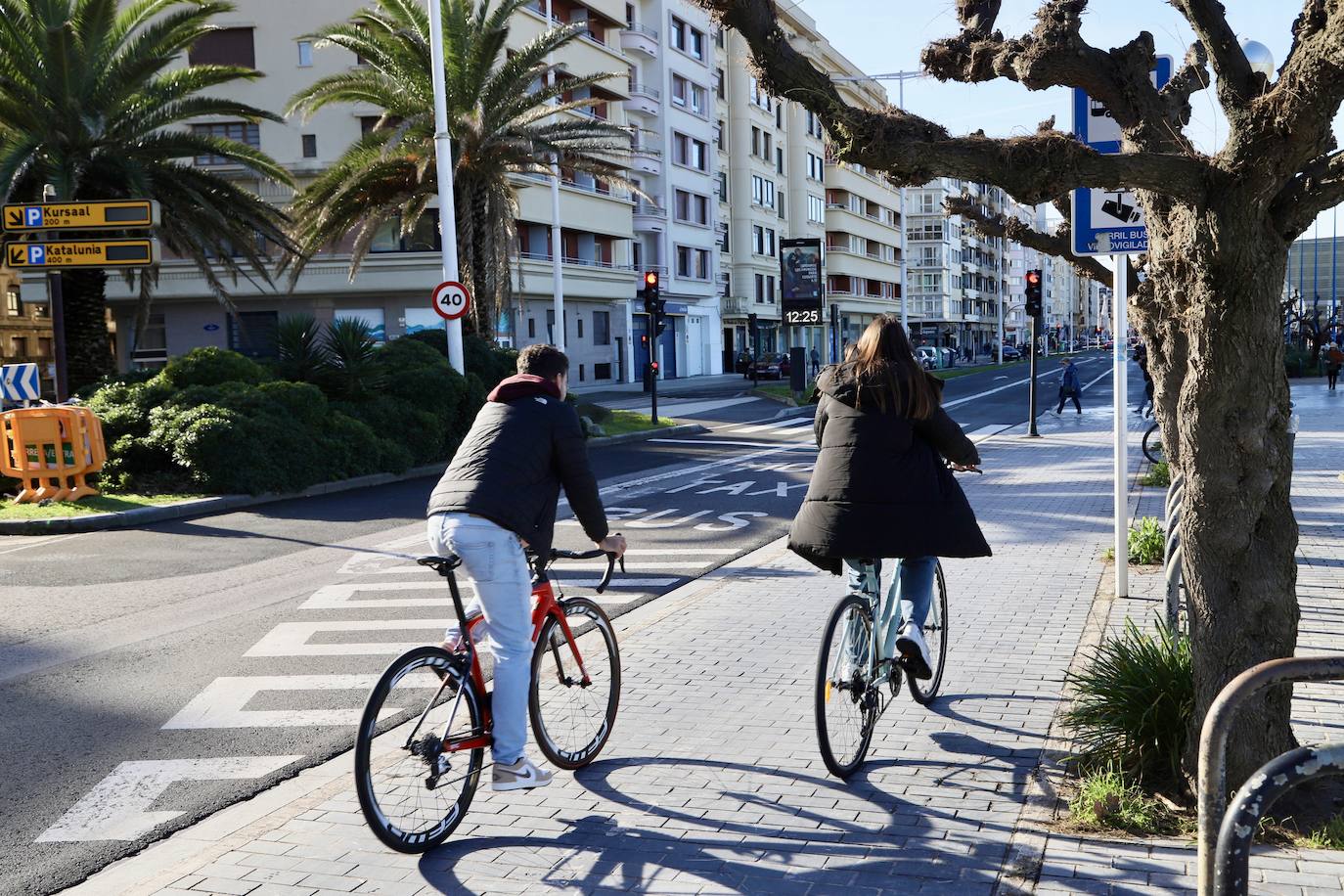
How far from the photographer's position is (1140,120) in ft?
16.7

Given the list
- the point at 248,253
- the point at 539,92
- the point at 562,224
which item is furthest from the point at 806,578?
the point at 562,224

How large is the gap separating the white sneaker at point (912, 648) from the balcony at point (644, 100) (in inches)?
2054

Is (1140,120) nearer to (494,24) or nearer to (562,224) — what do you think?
(494,24)

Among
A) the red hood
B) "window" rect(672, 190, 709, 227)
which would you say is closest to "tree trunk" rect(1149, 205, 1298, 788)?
the red hood

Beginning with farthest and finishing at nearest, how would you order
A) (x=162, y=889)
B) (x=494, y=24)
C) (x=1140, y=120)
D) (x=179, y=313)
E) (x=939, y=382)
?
(x=179, y=313), (x=494, y=24), (x=939, y=382), (x=1140, y=120), (x=162, y=889)

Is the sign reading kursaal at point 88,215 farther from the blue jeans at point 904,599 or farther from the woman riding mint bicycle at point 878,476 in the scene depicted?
the blue jeans at point 904,599

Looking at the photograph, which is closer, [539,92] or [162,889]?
[162,889]

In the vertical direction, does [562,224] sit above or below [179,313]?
above

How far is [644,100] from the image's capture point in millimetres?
56250

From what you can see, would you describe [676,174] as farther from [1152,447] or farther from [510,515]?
[510,515]

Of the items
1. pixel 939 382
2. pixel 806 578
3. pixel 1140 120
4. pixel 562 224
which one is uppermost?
pixel 562 224

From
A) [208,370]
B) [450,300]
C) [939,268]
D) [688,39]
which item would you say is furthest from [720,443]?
[939,268]

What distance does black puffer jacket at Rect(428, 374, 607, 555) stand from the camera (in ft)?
15.0

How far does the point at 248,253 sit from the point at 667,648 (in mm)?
19736
